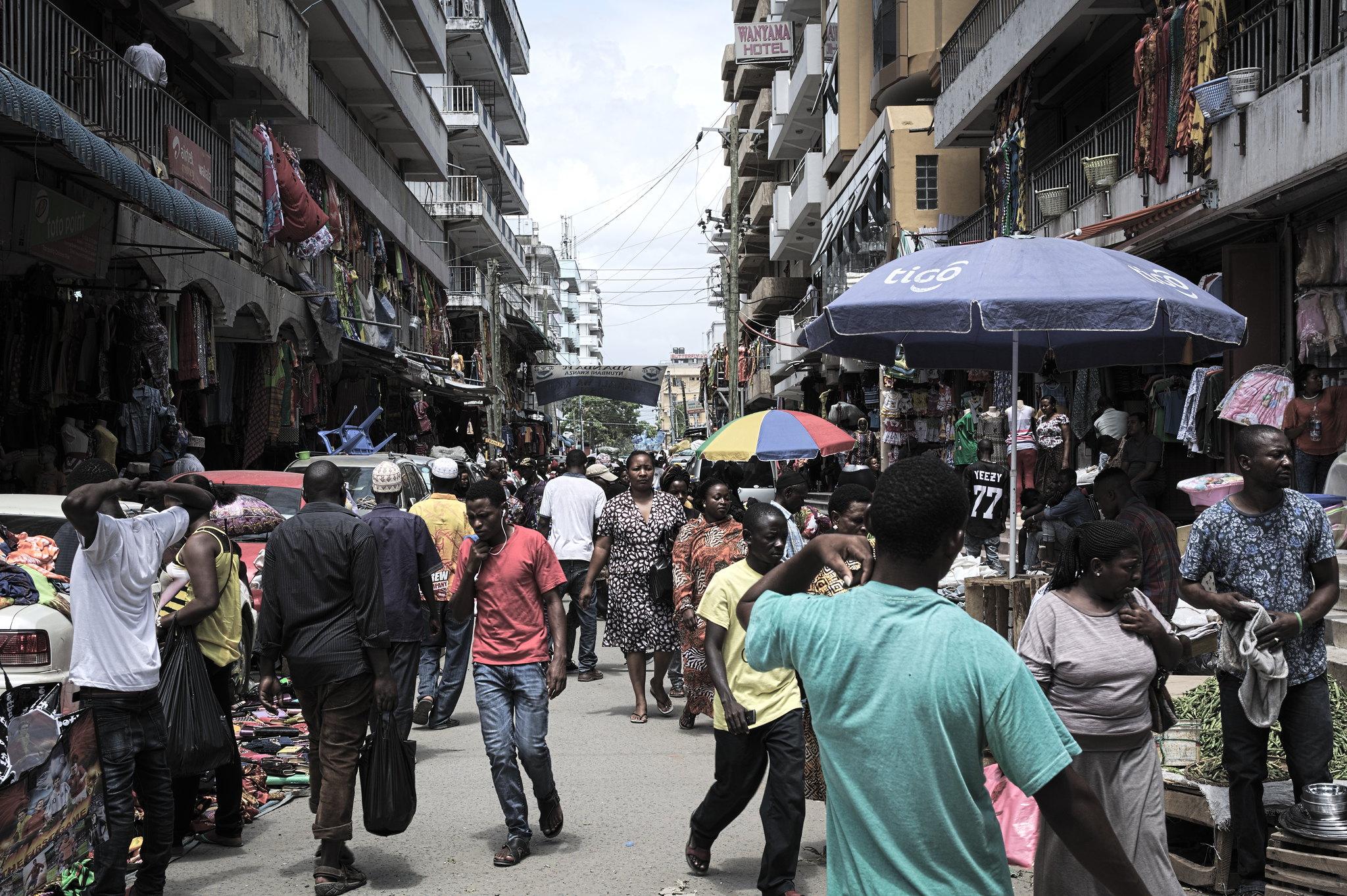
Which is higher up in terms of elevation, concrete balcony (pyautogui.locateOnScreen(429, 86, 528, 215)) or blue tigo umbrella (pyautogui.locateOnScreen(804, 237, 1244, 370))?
concrete balcony (pyautogui.locateOnScreen(429, 86, 528, 215))

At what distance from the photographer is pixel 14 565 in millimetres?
5859

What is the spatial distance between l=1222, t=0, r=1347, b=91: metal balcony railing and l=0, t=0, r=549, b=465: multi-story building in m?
9.58

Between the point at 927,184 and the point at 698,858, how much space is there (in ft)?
66.2

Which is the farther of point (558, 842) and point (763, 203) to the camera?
point (763, 203)

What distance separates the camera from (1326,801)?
195 inches

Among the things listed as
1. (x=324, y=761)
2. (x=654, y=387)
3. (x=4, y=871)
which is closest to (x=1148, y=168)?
(x=324, y=761)

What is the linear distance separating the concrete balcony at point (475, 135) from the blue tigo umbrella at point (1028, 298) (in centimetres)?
3409

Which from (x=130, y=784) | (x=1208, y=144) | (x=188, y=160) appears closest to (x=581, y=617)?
(x=130, y=784)

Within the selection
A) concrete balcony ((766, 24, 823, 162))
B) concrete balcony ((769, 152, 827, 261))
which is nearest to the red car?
concrete balcony ((769, 152, 827, 261))

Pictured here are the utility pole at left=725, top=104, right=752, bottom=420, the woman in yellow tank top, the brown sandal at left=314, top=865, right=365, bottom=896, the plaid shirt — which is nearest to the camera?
the brown sandal at left=314, top=865, right=365, bottom=896

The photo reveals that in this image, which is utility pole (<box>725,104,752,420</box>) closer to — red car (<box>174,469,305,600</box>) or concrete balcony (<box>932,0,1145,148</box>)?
concrete balcony (<box>932,0,1145,148</box>)

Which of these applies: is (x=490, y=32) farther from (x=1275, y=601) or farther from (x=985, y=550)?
(x=1275, y=601)

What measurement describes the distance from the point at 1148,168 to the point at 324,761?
11.0m

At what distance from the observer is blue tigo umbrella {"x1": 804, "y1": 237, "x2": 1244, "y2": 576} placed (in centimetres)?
628
